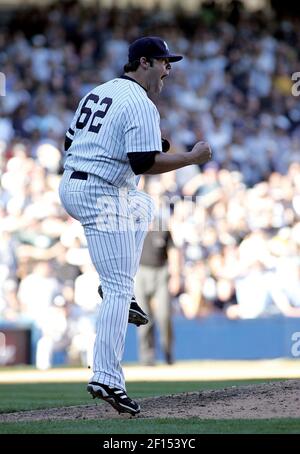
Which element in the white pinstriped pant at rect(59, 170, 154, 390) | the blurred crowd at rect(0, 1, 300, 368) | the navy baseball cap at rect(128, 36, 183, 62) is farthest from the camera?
the blurred crowd at rect(0, 1, 300, 368)

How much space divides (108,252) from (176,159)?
2.25 ft

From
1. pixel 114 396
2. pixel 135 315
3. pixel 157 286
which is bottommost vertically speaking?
pixel 114 396

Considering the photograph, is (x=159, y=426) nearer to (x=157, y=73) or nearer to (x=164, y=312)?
(x=157, y=73)

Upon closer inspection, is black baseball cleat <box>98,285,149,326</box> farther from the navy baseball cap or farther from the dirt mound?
the navy baseball cap

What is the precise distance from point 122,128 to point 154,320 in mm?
8122

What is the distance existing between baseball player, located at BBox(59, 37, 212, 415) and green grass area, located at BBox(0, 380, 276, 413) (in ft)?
4.54

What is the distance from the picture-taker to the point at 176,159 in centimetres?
629

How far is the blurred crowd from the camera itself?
47.5ft

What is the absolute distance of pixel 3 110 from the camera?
1673 cm

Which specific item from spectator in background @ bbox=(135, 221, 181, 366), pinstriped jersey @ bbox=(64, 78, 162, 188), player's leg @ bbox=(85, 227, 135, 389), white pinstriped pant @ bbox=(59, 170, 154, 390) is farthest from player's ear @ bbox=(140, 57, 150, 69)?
spectator in background @ bbox=(135, 221, 181, 366)

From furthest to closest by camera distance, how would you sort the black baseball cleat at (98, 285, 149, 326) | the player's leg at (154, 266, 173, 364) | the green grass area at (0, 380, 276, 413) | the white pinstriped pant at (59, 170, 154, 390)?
1. the player's leg at (154, 266, 173, 364)
2. the green grass area at (0, 380, 276, 413)
3. the black baseball cleat at (98, 285, 149, 326)
4. the white pinstriped pant at (59, 170, 154, 390)

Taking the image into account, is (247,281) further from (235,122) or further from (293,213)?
(235,122)

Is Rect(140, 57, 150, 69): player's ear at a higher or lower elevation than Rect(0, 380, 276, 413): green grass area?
higher

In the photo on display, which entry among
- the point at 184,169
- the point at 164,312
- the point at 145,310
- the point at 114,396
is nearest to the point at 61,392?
the point at 114,396
